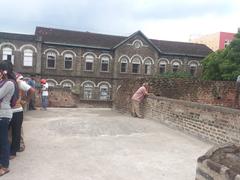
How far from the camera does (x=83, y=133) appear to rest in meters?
10.7

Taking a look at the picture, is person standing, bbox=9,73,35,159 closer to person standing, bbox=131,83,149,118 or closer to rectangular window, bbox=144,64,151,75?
person standing, bbox=131,83,149,118

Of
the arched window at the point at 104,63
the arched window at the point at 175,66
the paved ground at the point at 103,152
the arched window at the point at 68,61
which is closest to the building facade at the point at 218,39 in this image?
the arched window at the point at 175,66

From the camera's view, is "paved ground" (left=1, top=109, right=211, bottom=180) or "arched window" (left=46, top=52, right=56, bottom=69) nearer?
"paved ground" (left=1, top=109, right=211, bottom=180)

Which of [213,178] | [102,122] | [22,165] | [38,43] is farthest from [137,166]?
[38,43]

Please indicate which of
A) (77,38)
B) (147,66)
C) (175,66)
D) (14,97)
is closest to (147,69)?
(147,66)

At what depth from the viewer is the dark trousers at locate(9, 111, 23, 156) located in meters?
6.97

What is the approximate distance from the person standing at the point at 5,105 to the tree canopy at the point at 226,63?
33.0 metres

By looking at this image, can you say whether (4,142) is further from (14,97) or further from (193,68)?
(193,68)

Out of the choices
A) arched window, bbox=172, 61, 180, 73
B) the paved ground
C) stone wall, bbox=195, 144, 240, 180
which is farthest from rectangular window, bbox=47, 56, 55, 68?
stone wall, bbox=195, 144, 240, 180

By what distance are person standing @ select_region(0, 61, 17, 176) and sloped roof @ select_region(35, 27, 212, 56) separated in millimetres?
37370

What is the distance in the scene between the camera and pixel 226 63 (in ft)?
124

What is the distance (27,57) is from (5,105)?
3761 cm

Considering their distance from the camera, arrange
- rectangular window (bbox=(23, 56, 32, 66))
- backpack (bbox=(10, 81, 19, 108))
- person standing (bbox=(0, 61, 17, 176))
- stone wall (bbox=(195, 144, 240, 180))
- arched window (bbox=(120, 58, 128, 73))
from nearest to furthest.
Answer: stone wall (bbox=(195, 144, 240, 180)) → person standing (bbox=(0, 61, 17, 176)) → backpack (bbox=(10, 81, 19, 108)) → rectangular window (bbox=(23, 56, 32, 66)) → arched window (bbox=(120, 58, 128, 73))

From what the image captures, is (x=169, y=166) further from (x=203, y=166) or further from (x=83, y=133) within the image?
(x=83, y=133)
